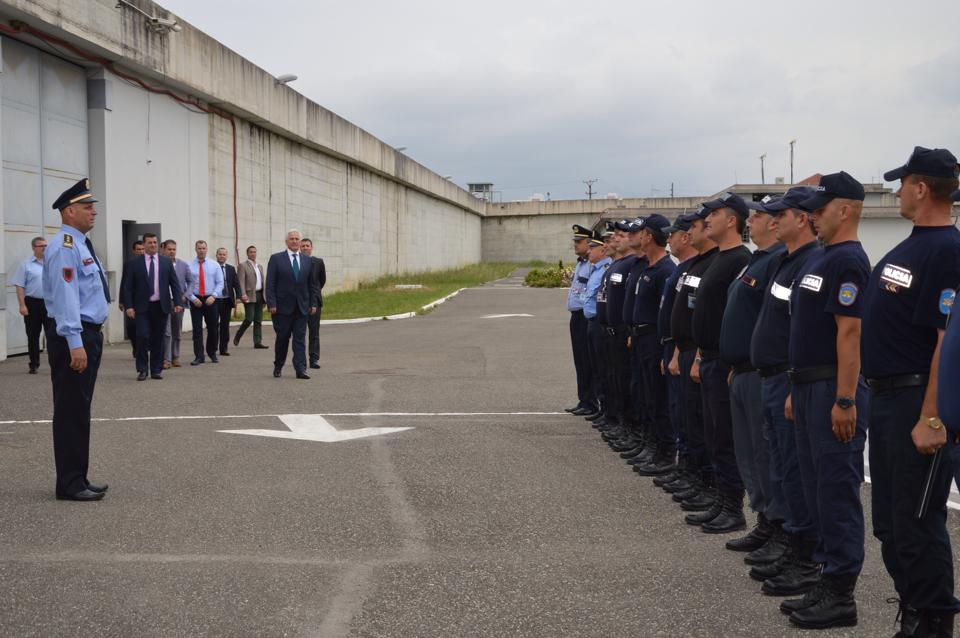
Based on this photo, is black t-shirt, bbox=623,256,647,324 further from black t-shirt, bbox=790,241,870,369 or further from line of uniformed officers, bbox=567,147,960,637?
black t-shirt, bbox=790,241,870,369

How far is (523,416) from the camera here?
10484 millimetres

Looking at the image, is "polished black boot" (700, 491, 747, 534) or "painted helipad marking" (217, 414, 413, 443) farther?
"painted helipad marking" (217, 414, 413, 443)

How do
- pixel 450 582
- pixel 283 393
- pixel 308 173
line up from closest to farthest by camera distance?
pixel 450 582, pixel 283 393, pixel 308 173

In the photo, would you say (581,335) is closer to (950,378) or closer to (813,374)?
(813,374)

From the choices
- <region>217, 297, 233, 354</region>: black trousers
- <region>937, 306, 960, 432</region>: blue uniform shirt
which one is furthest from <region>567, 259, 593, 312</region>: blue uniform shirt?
<region>217, 297, 233, 354</region>: black trousers

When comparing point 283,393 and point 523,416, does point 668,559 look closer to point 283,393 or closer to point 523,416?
point 523,416

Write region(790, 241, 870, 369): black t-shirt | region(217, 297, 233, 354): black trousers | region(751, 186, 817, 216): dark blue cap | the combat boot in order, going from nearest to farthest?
the combat boot → region(790, 241, 870, 369): black t-shirt → region(751, 186, 817, 216): dark blue cap → region(217, 297, 233, 354): black trousers

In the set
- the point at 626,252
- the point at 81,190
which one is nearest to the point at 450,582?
the point at 81,190

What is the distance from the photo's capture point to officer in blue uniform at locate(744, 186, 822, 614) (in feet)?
16.4

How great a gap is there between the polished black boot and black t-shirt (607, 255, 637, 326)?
2.80m

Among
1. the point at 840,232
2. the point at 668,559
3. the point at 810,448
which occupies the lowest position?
the point at 668,559

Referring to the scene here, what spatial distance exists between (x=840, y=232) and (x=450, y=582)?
2.60 meters

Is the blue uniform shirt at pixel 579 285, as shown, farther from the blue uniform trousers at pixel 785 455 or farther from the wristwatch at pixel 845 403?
the wristwatch at pixel 845 403

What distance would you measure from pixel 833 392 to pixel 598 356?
5.21 metres
